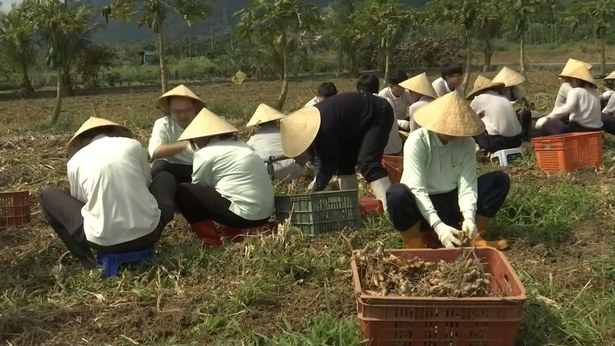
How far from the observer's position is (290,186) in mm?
5516

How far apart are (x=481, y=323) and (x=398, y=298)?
14.2 inches

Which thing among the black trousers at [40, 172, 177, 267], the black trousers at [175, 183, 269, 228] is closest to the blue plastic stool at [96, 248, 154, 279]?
the black trousers at [40, 172, 177, 267]

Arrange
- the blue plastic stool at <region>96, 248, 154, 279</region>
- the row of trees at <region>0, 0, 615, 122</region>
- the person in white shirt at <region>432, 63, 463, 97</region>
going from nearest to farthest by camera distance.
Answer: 1. the blue plastic stool at <region>96, 248, 154, 279</region>
2. the person in white shirt at <region>432, 63, 463, 97</region>
3. the row of trees at <region>0, 0, 615, 122</region>

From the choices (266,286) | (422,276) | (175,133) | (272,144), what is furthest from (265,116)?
(422,276)

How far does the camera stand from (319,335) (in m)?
2.89

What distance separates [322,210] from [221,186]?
0.70 metres

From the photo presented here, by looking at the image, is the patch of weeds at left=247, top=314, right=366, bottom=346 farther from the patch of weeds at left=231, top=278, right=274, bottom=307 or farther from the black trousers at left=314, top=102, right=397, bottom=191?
the black trousers at left=314, top=102, right=397, bottom=191

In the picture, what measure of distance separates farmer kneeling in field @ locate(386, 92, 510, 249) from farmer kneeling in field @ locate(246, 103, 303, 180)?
6.26 ft

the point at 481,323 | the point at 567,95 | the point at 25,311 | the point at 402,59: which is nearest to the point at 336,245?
the point at 481,323

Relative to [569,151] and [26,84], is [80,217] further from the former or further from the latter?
[26,84]

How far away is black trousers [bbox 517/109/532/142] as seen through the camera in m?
7.60

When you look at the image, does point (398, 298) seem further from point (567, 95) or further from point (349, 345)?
point (567, 95)

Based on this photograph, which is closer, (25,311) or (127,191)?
(25,311)

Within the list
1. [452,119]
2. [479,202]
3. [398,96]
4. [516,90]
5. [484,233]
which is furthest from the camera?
[516,90]
